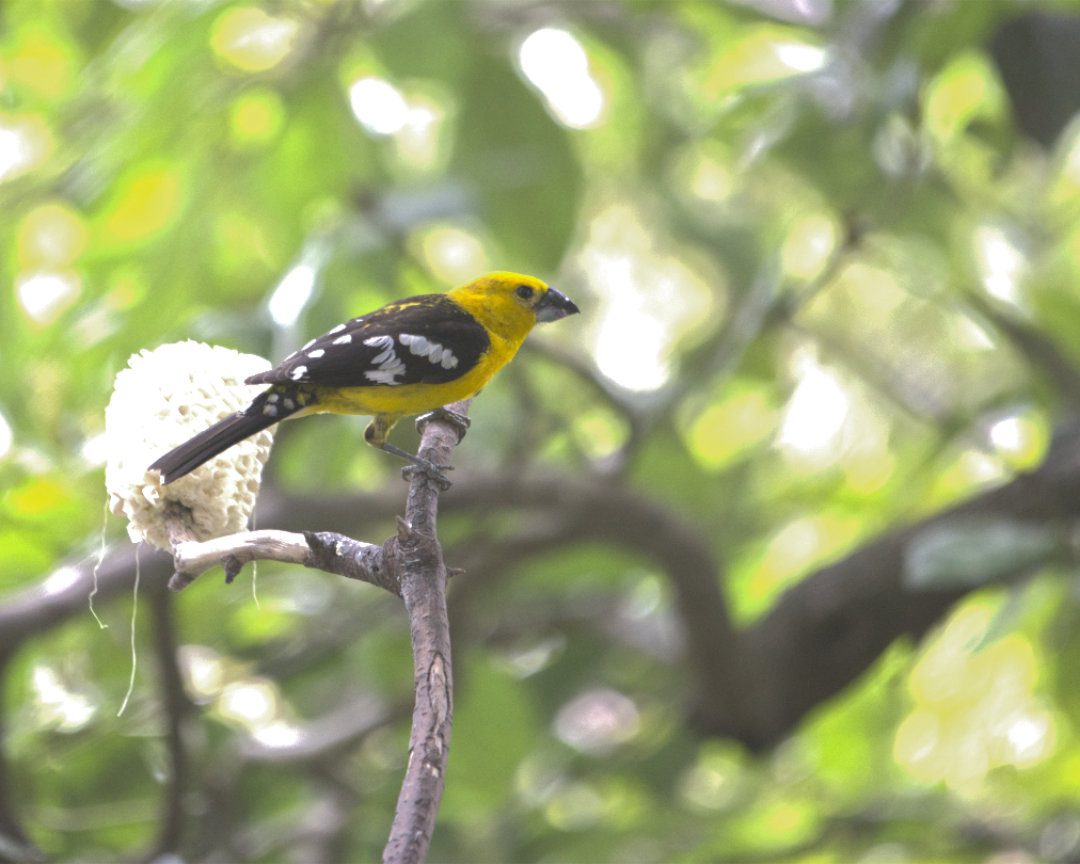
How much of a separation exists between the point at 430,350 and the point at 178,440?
0.42m

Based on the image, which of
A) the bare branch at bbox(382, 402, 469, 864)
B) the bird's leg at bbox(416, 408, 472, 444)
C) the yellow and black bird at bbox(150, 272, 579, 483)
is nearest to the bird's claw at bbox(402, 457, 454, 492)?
the yellow and black bird at bbox(150, 272, 579, 483)

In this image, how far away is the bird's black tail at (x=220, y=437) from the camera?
1.24m

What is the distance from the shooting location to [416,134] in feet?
10.7

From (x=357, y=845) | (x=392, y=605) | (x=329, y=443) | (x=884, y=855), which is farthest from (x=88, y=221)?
(x=884, y=855)

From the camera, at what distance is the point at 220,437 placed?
129cm

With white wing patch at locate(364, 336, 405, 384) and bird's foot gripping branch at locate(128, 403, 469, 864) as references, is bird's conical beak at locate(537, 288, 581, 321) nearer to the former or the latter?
white wing patch at locate(364, 336, 405, 384)

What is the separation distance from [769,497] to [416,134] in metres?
1.21

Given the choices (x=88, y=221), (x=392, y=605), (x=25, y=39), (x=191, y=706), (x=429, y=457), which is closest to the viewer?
(x=429, y=457)

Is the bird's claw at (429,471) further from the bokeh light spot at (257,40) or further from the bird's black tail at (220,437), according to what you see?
the bokeh light spot at (257,40)

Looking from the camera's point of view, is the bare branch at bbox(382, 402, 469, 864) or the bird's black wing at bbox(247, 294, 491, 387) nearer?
the bare branch at bbox(382, 402, 469, 864)

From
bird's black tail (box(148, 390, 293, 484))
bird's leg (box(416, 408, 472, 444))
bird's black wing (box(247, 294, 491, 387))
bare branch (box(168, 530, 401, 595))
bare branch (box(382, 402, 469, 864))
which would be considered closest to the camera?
bare branch (box(382, 402, 469, 864))

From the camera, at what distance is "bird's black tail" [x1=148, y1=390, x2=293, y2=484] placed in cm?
124

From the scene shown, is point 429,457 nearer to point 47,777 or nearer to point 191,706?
point 191,706

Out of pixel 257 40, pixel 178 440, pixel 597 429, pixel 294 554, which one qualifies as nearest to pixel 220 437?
pixel 178 440
